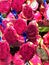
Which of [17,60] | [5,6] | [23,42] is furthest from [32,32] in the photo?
[5,6]

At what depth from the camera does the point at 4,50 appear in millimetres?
1053

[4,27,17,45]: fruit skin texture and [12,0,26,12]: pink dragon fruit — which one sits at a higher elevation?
[12,0,26,12]: pink dragon fruit

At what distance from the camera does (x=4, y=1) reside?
4.41 feet

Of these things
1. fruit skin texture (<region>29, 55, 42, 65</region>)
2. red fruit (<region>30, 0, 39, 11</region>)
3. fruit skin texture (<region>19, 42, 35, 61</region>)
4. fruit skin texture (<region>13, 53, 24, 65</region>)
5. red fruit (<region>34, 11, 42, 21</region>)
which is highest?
red fruit (<region>30, 0, 39, 11</region>)

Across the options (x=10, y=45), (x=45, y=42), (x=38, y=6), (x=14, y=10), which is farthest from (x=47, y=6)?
(x=10, y=45)

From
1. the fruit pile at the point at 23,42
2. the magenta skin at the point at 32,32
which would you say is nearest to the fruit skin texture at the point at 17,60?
A: the fruit pile at the point at 23,42

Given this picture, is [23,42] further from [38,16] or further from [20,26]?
[38,16]

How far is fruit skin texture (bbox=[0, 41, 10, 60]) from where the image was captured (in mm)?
1051

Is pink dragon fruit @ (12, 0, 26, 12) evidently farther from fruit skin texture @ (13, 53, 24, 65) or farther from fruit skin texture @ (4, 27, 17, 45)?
fruit skin texture @ (13, 53, 24, 65)

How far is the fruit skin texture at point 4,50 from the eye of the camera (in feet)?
3.45

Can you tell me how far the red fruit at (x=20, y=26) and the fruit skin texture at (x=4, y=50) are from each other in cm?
13

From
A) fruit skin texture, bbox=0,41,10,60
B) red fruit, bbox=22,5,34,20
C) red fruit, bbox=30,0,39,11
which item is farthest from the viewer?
red fruit, bbox=30,0,39,11

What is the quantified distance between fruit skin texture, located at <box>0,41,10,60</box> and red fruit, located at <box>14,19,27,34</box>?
130 millimetres

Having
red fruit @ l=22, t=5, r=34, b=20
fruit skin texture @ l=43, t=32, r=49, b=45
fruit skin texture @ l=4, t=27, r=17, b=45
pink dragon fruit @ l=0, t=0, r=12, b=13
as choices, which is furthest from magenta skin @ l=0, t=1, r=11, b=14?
fruit skin texture @ l=43, t=32, r=49, b=45
